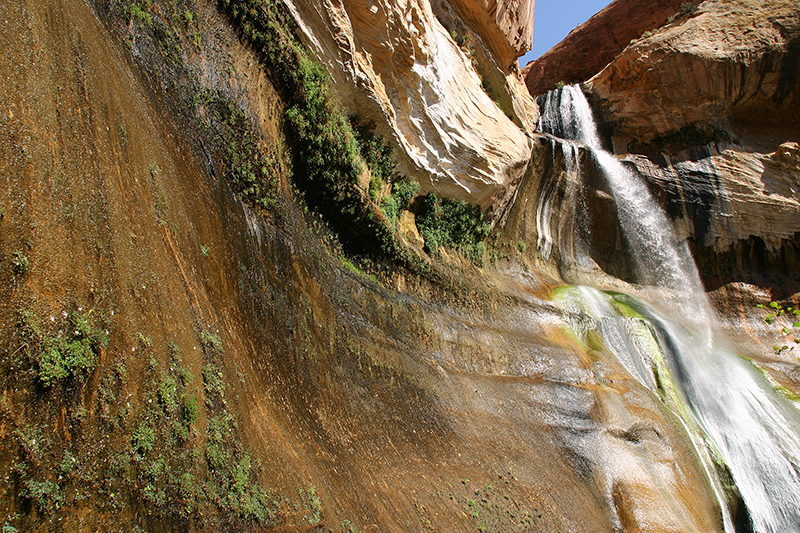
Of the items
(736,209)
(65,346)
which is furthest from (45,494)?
(736,209)

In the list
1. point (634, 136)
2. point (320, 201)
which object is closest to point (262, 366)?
point (320, 201)

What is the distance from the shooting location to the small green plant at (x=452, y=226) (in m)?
10.5

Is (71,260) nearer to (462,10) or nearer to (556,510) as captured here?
(556,510)

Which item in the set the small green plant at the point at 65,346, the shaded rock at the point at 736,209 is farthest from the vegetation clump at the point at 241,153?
the shaded rock at the point at 736,209

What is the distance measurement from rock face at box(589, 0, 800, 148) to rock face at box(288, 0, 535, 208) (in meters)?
6.29

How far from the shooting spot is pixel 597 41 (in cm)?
2552

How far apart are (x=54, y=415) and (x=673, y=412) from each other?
1004 cm

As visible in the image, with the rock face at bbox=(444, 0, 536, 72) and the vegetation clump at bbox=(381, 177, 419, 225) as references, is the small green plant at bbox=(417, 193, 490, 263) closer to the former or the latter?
the vegetation clump at bbox=(381, 177, 419, 225)

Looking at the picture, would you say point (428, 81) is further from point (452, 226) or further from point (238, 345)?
point (238, 345)

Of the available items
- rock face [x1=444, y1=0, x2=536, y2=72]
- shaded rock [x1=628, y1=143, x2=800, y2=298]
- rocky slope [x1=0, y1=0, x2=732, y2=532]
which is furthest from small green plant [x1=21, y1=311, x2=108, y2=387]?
shaded rock [x1=628, y1=143, x2=800, y2=298]

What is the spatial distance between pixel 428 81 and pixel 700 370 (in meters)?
9.04

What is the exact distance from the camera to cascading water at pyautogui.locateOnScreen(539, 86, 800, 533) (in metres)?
8.70

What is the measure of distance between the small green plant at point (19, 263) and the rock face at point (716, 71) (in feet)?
64.3

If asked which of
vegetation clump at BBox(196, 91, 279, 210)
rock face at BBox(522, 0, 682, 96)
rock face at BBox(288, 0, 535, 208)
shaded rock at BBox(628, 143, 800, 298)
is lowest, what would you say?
vegetation clump at BBox(196, 91, 279, 210)
